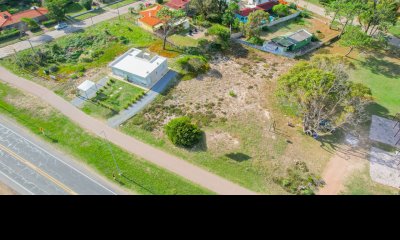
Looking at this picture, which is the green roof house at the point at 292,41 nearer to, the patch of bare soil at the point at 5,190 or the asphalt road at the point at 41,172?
the asphalt road at the point at 41,172

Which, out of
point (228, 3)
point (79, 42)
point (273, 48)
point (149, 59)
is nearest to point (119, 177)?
point (149, 59)

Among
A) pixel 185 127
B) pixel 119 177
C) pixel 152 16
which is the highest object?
pixel 152 16

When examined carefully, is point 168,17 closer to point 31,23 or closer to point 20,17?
point 31,23

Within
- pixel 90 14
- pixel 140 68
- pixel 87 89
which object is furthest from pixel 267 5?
pixel 87 89

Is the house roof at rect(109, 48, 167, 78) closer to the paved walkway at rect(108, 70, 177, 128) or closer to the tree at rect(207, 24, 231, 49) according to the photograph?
the paved walkway at rect(108, 70, 177, 128)
